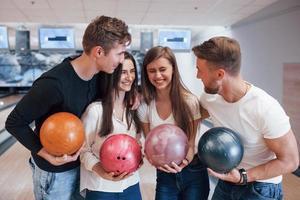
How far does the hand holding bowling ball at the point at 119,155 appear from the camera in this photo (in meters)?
1.03

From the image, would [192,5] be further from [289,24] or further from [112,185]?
[112,185]

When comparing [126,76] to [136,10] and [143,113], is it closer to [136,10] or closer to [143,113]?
[143,113]

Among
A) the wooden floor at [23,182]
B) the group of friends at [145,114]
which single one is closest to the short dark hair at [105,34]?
the group of friends at [145,114]

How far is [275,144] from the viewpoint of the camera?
3.11 feet

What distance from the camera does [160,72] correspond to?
1215mm

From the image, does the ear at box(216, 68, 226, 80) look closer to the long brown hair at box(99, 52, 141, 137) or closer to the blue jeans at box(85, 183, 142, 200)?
the long brown hair at box(99, 52, 141, 137)

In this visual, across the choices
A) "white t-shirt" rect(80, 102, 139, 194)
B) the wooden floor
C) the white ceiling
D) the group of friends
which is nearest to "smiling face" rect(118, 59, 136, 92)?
the group of friends

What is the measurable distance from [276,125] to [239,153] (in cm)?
14

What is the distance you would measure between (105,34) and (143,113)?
0.36 metres

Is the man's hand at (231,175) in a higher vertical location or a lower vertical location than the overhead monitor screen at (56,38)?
lower

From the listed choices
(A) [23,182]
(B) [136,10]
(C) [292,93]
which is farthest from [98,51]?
(B) [136,10]

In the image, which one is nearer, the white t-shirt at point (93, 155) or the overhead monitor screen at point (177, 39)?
the white t-shirt at point (93, 155)

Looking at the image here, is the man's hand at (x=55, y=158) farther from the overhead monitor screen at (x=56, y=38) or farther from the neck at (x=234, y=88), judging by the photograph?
the overhead monitor screen at (x=56, y=38)

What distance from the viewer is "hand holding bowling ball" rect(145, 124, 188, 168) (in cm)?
104
